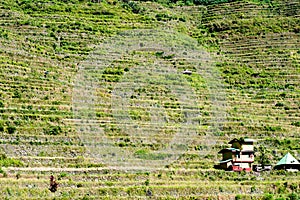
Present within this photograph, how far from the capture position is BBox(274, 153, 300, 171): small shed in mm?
30188

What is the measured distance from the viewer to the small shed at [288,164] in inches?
1188

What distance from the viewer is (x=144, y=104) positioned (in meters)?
34.8

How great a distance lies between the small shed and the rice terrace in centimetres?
5

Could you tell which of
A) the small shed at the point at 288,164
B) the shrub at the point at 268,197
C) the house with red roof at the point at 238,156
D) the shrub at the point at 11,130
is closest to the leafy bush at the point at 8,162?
the shrub at the point at 11,130

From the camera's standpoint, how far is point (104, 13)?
51875mm

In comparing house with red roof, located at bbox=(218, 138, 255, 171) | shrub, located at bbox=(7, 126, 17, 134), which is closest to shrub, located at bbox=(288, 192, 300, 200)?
house with red roof, located at bbox=(218, 138, 255, 171)

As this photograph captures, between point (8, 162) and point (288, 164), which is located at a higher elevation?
point (288, 164)

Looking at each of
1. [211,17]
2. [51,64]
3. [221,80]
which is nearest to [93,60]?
[51,64]

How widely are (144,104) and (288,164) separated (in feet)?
27.1

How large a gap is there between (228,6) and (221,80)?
19.3 meters

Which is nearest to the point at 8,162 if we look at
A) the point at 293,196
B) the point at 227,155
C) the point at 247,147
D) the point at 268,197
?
the point at 268,197

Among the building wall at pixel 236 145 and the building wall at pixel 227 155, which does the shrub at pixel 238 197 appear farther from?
the building wall at pixel 236 145

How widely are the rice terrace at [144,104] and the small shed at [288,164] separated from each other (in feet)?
0.16

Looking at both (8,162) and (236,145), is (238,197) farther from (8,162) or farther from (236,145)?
(8,162)
